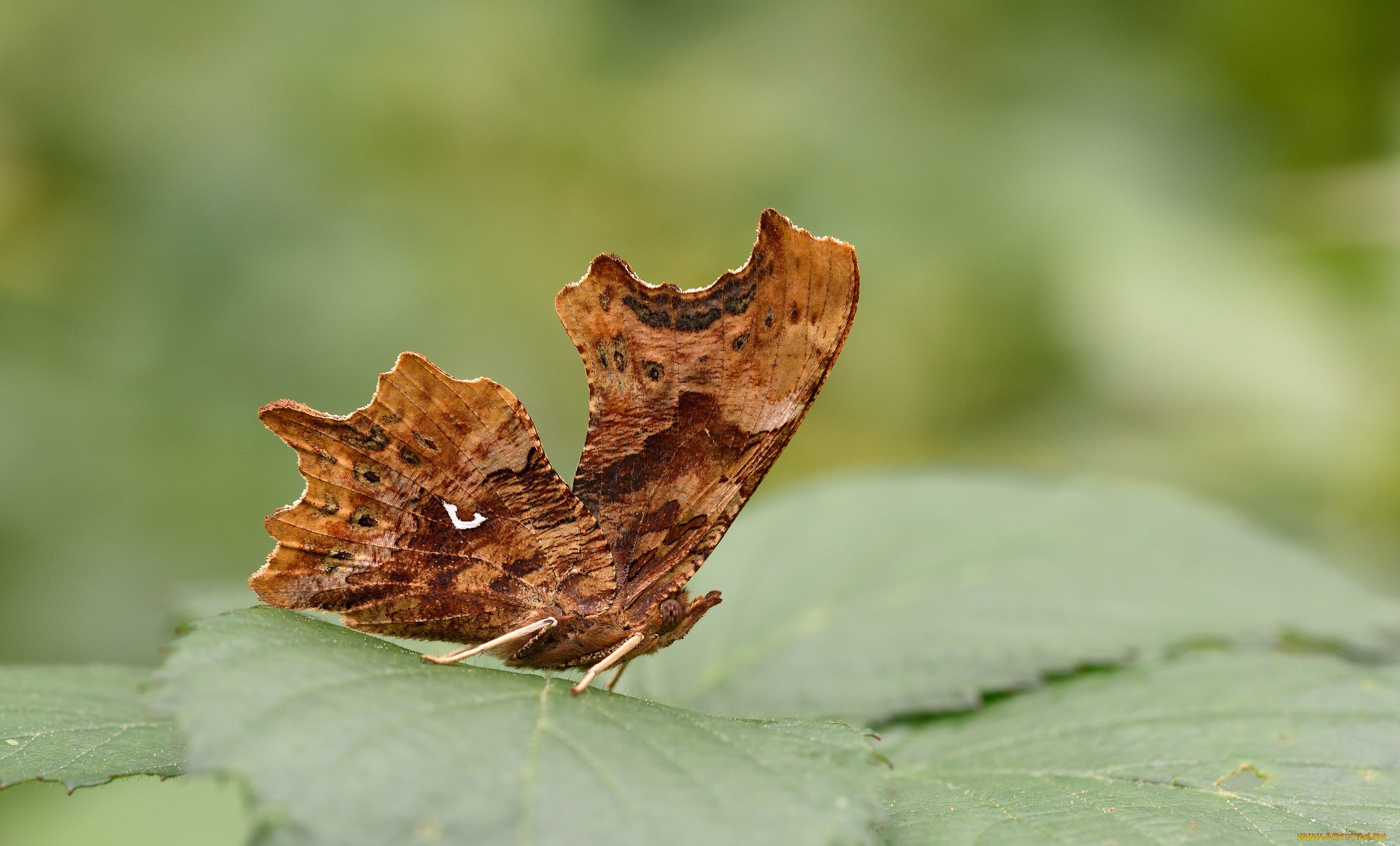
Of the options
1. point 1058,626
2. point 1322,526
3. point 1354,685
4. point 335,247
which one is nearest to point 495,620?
point 1058,626

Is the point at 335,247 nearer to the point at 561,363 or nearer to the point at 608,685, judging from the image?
the point at 561,363

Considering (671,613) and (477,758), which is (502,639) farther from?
(477,758)

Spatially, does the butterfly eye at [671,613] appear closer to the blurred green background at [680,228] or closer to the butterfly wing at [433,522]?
the butterfly wing at [433,522]

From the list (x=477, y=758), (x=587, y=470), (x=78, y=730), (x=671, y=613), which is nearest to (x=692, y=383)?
(x=587, y=470)

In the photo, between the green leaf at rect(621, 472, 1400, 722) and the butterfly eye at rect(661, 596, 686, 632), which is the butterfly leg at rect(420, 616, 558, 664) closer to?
the butterfly eye at rect(661, 596, 686, 632)

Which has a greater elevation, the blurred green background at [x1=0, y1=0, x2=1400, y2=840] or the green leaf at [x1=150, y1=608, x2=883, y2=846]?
the blurred green background at [x1=0, y1=0, x2=1400, y2=840]

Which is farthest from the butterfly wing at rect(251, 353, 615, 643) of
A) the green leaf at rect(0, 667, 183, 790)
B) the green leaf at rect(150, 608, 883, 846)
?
the green leaf at rect(150, 608, 883, 846)

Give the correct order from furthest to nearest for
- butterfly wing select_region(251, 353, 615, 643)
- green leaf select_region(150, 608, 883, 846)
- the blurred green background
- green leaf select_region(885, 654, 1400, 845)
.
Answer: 1. the blurred green background
2. butterfly wing select_region(251, 353, 615, 643)
3. green leaf select_region(885, 654, 1400, 845)
4. green leaf select_region(150, 608, 883, 846)
